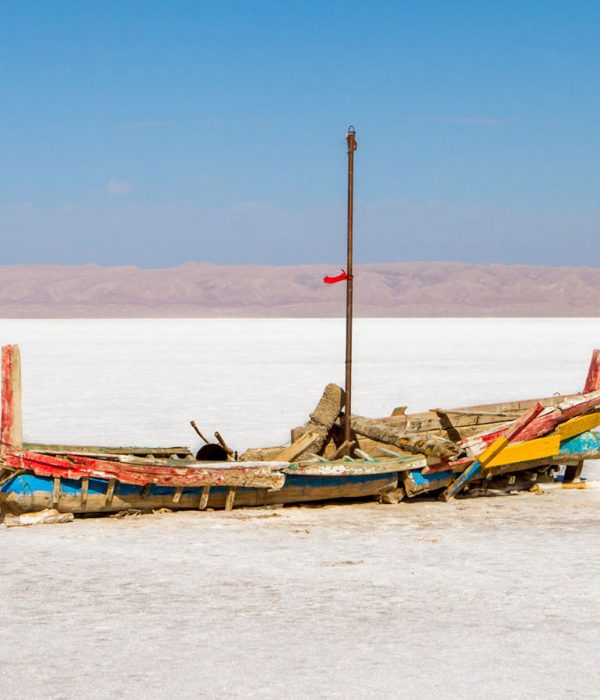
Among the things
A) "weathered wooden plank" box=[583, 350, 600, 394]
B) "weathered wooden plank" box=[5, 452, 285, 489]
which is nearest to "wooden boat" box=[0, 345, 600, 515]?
"weathered wooden plank" box=[5, 452, 285, 489]

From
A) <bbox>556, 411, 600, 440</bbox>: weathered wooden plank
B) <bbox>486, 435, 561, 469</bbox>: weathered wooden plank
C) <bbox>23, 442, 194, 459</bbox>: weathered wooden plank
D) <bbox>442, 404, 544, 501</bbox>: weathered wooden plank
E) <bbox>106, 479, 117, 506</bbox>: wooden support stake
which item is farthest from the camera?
<bbox>556, 411, 600, 440</bbox>: weathered wooden plank

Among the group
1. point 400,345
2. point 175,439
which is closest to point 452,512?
point 175,439

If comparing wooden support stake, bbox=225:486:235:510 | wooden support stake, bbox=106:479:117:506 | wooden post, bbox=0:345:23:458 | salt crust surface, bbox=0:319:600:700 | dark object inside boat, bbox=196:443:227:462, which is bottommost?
salt crust surface, bbox=0:319:600:700

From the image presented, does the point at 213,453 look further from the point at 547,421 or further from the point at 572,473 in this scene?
the point at 572,473

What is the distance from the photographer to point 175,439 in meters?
15.6

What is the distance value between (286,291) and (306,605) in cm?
16446

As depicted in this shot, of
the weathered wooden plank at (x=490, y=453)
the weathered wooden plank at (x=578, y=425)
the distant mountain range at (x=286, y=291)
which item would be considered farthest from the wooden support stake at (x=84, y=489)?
the distant mountain range at (x=286, y=291)

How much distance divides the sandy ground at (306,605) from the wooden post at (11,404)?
2.42 feet

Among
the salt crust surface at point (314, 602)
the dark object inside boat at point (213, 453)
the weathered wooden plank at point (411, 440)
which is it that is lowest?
the salt crust surface at point (314, 602)

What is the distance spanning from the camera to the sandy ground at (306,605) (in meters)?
5.67

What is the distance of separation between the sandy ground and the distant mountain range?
130474 mm

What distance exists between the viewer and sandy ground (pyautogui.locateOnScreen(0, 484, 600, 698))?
18.6ft

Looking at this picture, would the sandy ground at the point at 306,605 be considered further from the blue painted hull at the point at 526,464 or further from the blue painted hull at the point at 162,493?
the blue painted hull at the point at 526,464

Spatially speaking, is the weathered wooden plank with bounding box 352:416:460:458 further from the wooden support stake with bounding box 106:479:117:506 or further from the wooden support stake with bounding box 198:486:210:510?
the wooden support stake with bounding box 106:479:117:506
